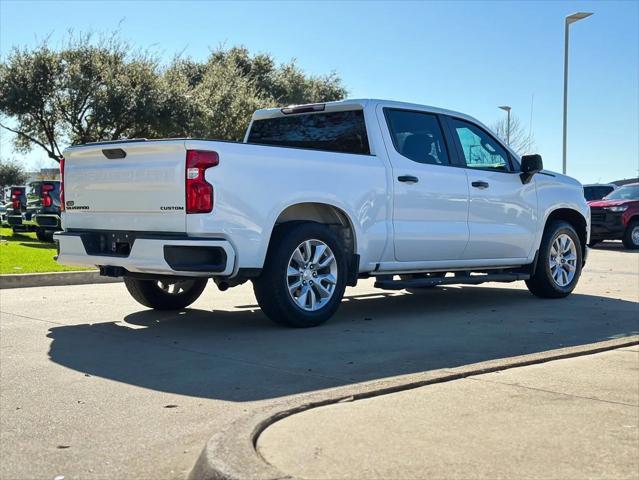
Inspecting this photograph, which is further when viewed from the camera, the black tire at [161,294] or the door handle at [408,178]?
the black tire at [161,294]

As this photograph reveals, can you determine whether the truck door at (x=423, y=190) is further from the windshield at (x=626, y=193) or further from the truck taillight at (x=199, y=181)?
the windshield at (x=626, y=193)

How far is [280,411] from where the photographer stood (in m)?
4.08

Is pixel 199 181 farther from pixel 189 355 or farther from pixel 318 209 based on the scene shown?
pixel 318 209

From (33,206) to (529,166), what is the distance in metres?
17.9

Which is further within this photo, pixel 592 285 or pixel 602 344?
pixel 592 285

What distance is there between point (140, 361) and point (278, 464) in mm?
2669

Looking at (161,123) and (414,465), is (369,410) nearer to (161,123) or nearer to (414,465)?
(414,465)

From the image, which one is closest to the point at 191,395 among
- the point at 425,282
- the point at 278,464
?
the point at 278,464

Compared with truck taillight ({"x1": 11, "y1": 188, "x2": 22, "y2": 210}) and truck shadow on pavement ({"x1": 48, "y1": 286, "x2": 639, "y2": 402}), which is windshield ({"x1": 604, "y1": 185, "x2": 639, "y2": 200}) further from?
truck taillight ({"x1": 11, "y1": 188, "x2": 22, "y2": 210})

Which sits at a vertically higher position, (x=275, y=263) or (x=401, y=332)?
(x=275, y=263)

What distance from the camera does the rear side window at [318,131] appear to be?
8.00 meters

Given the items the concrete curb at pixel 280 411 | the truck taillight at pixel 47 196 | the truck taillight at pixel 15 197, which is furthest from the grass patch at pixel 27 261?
the truck taillight at pixel 15 197

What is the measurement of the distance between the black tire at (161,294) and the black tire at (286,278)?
4.60ft

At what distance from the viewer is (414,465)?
3.44 m
